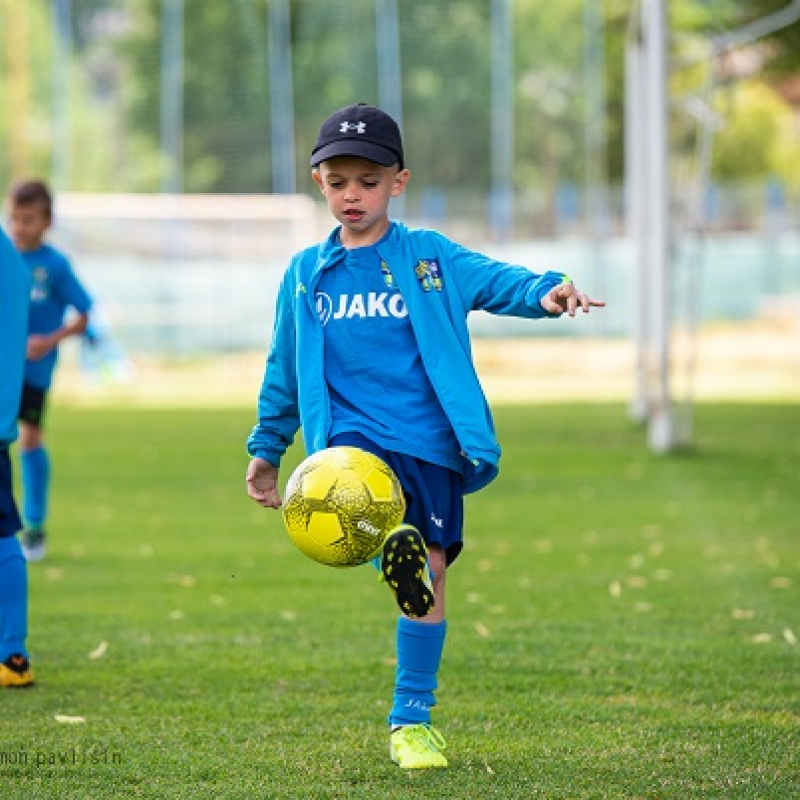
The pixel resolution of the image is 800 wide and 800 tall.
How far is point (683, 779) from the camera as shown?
Answer: 501 cm

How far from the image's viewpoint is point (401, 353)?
5.20 m

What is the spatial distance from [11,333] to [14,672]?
1182 millimetres

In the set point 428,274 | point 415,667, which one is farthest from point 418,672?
point 428,274

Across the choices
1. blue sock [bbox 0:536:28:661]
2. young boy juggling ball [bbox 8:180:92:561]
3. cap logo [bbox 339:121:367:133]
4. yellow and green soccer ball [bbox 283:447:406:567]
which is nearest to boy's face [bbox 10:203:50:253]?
young boy juggling ball [bbox 8:180:92:561]

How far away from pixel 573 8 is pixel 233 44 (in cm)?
633

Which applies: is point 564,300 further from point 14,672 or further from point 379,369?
point 14,672

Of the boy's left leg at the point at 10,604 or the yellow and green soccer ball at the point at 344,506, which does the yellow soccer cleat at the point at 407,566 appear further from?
the boy's left leg at the point at 10,604

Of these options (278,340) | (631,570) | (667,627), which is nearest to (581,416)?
(631,570)

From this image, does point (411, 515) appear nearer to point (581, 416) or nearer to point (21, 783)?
point (21, 783)

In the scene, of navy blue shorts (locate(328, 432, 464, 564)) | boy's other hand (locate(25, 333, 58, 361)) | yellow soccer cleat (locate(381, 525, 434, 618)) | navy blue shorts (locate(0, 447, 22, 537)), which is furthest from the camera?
boy's other hand (locate(25, 333, 58, 361))

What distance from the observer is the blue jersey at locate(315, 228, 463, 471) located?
17.0 feet

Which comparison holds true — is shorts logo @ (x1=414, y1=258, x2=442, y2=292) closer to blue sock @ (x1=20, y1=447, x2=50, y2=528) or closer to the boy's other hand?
the boy's other hand

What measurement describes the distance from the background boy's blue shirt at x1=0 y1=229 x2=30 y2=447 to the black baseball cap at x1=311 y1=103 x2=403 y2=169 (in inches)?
62.6

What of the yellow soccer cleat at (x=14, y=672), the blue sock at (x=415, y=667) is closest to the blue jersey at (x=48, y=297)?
the yellow soccer cleat at (x=14, y=672)
